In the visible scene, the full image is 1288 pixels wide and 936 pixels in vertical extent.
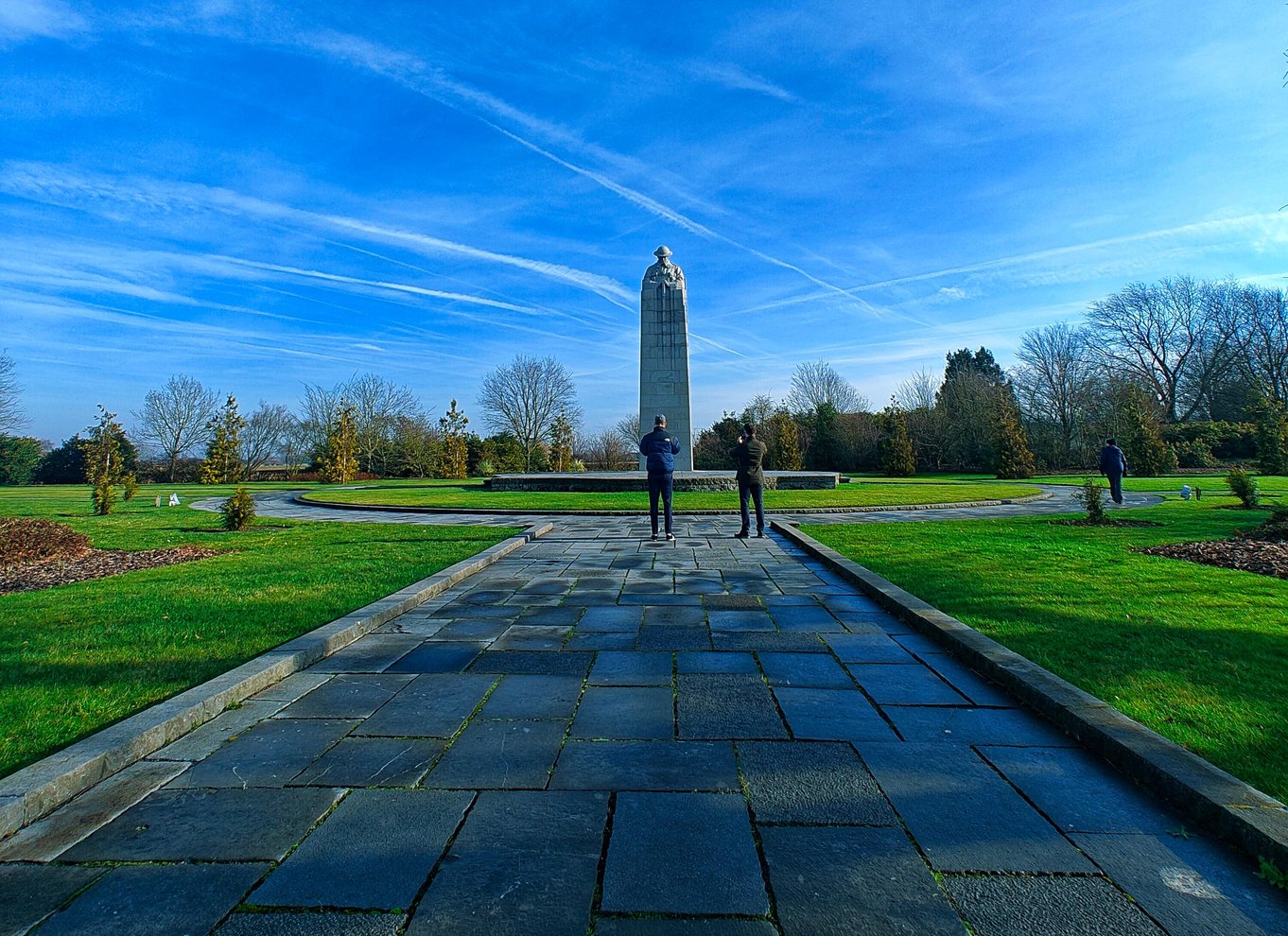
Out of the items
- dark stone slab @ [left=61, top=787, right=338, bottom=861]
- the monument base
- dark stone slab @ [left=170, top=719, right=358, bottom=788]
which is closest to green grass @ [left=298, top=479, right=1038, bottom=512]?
the monument base

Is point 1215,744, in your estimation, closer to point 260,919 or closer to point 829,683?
point 829,683

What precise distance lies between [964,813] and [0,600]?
7949 mm

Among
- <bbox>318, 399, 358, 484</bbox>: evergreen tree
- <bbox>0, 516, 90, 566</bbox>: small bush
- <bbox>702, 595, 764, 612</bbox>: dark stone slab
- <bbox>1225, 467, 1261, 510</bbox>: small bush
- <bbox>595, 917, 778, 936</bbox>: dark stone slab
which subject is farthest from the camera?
<bbox>318, 399, 358, 484</bbox>: evergreen tree

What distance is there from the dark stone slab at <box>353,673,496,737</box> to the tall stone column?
54.9ft

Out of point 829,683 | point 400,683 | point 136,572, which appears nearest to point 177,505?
point 136,572

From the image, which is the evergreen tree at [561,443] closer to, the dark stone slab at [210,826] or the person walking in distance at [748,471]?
the person walking in distance at [748,471]

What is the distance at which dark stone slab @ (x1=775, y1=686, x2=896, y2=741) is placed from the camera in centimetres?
294

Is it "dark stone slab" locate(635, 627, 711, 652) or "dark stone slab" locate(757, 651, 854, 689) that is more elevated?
"dark stone slab" locate(635, 627, 711, 652)

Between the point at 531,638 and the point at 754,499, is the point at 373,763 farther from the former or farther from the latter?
the point at 754,499

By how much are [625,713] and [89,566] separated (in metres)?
8.35

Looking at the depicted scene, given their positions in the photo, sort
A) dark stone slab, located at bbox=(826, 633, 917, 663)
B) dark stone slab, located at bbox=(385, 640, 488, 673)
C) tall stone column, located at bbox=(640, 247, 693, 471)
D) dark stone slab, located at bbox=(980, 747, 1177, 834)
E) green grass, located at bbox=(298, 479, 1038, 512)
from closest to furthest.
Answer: dark stone slab, located at bbox=(980, 747, 1177, 834) → dark stone slab, located at bbox=(385, 640, 488, 673) → dark stone slab, located at bbox=(826, 633, 917, 663) → green grass, located at bbox=(298, 479, 1038, 512) → tall stone column, located at bbox=(640, 247, 693, 471)


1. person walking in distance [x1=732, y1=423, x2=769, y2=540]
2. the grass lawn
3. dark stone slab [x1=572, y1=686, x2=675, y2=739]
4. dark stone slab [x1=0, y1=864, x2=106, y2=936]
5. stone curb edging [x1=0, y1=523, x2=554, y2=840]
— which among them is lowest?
dark stone slab [x1=572, y1=686, x2=675, y2=739]

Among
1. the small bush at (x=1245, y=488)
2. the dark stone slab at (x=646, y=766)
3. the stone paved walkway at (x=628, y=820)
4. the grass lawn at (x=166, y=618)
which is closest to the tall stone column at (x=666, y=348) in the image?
the grass lawn at (x=166, y=618)

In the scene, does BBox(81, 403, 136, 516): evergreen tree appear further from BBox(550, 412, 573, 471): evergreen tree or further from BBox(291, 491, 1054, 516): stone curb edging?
BBox(550, 412, 573, 471): evergreen tree
